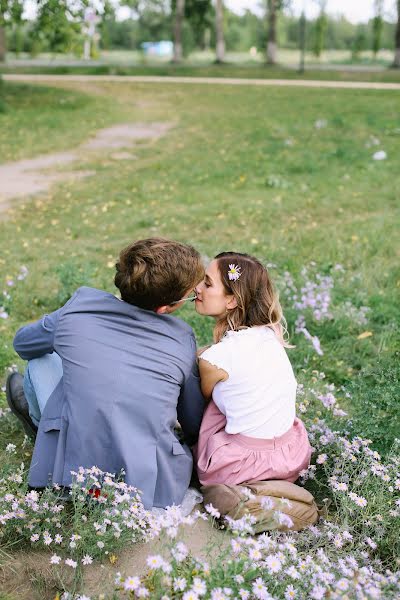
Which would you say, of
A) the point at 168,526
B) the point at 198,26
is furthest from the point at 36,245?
the point at 198,26

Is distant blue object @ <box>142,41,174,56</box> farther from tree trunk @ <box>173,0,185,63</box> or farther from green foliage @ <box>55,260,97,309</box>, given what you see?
green foliage @ <box>55,260,97,309</box>

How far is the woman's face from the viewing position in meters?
3.17

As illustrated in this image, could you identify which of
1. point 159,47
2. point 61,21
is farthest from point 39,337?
point 159,47

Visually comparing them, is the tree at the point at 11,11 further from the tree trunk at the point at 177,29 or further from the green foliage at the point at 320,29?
the green foliage at the point at 320,29

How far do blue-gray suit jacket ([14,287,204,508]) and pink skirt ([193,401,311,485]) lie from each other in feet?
0.43

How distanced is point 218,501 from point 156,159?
8.67 m

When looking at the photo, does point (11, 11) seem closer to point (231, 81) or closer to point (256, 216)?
point (256, 216)

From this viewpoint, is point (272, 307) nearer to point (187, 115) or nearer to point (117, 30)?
point (187, 115)

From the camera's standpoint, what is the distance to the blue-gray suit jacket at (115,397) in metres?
2.74

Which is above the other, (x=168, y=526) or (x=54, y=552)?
(x=168, y=526)

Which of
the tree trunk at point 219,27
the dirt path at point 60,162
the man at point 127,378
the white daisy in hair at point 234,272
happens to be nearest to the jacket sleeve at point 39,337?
the man at point 127,378

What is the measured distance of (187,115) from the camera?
51.3ft

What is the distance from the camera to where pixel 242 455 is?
2.95 meters

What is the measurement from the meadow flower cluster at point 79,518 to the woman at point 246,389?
0.50 metres
